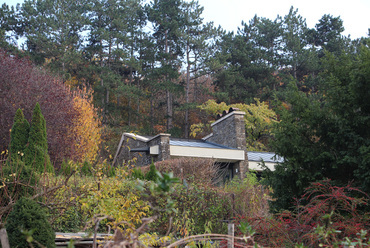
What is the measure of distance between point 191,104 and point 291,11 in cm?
Result: 1200

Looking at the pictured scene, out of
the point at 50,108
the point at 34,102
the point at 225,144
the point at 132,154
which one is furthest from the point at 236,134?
the point at 34,102

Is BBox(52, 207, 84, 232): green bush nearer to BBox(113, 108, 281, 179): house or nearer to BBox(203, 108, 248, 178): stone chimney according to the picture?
BBox(113, 108, 281, 179): house

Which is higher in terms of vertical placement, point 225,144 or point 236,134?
point 236,134

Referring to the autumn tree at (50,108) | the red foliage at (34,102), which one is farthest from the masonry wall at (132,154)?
the red foliage at (34,102)

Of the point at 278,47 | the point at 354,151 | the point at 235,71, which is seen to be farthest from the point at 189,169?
the point at 278,47

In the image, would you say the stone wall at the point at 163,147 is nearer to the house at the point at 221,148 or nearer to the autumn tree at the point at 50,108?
the house at the point at 221,148

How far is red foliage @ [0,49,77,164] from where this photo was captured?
48.9 ft

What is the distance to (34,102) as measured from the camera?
15492 mm

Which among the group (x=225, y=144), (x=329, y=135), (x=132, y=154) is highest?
(x=225, y=144)

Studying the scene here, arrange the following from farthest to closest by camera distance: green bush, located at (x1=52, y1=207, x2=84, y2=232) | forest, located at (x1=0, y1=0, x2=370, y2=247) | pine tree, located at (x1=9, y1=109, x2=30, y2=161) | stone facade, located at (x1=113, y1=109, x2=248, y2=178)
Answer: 1. forest, located at (x1=0, y1=0, x2=370, y2=247)
2. stone facade, located at (x1=113, y1=109, x2=248, y2=178)
3. pine tree, located at (x1=9, y1=109, x2=30, y2=161)
4. green bush, located at (x1=52, y1=207, x2=84, y2=232)

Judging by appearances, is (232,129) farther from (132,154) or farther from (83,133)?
(83,133)

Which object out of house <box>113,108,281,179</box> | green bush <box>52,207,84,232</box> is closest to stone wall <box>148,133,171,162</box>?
house <box>113,108,281,179</box>

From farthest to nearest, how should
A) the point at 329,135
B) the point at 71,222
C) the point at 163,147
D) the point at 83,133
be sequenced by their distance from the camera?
the point at 83,133 → the point at 163,147 → the point at 71,222 → the point at 329,135

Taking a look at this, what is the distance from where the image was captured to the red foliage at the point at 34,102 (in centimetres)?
1489
